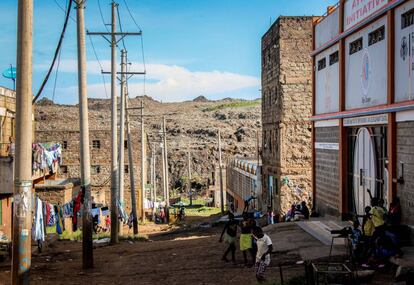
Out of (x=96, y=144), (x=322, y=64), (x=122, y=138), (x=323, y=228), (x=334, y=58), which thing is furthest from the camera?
(x=96, y=144)

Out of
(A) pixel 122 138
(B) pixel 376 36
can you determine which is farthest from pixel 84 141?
(A) pixel 122 138

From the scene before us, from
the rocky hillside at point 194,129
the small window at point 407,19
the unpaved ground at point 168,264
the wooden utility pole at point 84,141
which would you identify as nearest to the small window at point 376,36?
the small window at point 407,19

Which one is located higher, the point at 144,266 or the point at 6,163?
the point at 6,163

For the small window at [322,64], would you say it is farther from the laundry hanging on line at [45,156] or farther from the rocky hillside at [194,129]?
Result: the rocky hillside at [194,129]

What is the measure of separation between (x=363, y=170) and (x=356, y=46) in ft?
13.9

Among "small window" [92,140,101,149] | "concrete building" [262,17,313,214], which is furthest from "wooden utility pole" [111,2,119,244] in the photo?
"small window" [92,140,101,149]

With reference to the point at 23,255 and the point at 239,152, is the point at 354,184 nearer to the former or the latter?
the point at 23,255

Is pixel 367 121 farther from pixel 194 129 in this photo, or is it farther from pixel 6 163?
pixel 194 129

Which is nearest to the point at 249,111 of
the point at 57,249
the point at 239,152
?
the point at 239,152

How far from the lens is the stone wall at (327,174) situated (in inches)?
824

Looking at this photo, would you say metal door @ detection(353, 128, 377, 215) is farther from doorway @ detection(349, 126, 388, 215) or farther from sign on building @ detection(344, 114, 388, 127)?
sign on building @ detection(344, 114, 388, 127)

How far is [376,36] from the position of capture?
1669 centimetres

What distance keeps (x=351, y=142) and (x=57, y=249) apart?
12.0m

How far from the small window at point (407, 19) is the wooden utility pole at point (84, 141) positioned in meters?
8.96
